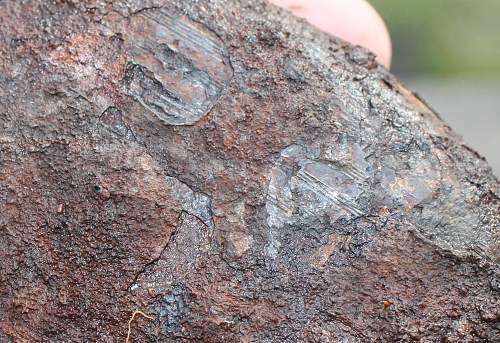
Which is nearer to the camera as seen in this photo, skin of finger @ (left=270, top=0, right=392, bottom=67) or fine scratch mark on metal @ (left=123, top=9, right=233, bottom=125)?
fine scratch mark on metal @ (left=123, top=9, right=233, bottom=125)

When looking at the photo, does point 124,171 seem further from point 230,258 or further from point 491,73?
point 491,73

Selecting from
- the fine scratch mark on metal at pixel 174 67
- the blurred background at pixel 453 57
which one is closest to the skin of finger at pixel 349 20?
the fine scratch mark on metal at pixel 174 67

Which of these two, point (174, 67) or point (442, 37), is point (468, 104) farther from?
point (174, 67)

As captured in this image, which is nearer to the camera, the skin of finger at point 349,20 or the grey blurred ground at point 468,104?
the skin of finger at point 349,20

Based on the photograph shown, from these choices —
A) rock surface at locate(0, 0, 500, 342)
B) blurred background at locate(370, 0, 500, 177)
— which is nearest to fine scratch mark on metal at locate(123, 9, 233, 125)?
rock surface at locate(0, 0, 500, 342)

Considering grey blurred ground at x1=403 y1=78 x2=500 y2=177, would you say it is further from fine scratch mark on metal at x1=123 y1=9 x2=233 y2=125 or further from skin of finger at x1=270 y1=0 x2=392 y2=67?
fine scratch mark on metal at x1=123 y1=9 x2=233 y2=125

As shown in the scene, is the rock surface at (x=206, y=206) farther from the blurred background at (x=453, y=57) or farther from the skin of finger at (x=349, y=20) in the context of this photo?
the blurred background at (x=453, y=57)
